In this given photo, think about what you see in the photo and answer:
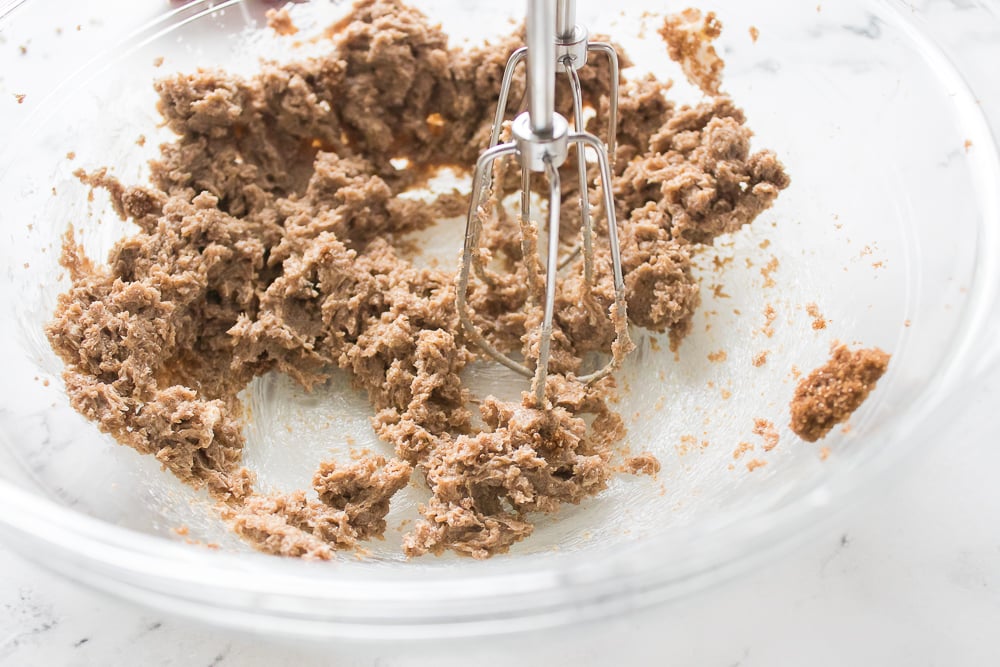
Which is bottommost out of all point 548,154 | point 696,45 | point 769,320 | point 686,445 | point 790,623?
point 790,623

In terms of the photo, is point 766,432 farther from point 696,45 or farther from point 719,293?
point 696,45

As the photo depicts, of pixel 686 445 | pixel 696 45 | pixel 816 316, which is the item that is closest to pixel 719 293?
pixel 816 316

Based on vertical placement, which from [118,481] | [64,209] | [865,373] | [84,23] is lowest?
Answer: [865,373]

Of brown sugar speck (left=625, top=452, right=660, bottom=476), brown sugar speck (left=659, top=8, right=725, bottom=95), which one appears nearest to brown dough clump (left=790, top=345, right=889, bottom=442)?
brown sugar speck (left=625, top=452, right=660, bottom=476)

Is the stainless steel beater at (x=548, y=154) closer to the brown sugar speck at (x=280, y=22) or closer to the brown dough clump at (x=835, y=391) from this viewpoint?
the brown dough clump at (x=835, y=391)

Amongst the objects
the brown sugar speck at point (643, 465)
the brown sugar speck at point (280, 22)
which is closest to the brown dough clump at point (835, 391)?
the brown sugar speck at point (643, 465)

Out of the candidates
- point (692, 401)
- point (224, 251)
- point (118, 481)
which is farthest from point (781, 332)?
point (118, 481)

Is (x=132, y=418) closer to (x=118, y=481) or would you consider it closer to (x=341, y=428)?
(x=118, y=481)
